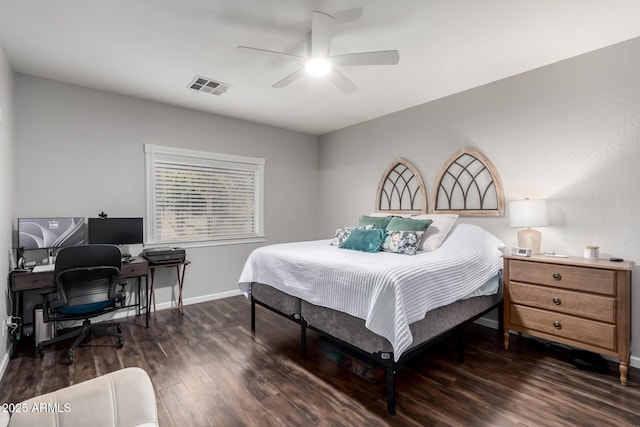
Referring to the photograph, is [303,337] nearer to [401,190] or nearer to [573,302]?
[573,302]

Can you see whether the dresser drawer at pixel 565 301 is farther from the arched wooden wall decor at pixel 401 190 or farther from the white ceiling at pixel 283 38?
the white ceiling at pixel 283 38

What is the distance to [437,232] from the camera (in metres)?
3.15

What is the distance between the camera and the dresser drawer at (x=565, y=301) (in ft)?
7.41

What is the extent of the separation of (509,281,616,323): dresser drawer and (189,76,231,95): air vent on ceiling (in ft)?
11.8

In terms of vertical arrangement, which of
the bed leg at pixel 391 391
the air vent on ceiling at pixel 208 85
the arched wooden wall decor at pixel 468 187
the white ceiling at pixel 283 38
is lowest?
the bed leg at pixel 391 391

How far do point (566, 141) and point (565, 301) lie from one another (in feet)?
4.84

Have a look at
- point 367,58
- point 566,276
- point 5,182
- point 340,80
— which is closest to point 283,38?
point 340,80

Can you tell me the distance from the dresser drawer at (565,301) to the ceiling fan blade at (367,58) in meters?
2.22

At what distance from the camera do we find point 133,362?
100 inches

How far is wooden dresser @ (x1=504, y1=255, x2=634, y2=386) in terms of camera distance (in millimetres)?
2203

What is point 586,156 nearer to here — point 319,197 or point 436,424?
point 436,424

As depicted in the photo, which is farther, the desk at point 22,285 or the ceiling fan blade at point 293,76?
the desk at point 22,285

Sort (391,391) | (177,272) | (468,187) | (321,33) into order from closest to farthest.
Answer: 1. (391,391)
2. (321,33)
3. (468,187)
4. (177,272)

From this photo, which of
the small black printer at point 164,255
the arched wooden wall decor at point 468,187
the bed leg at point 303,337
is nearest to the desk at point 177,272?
the small black printer at point 164,255
